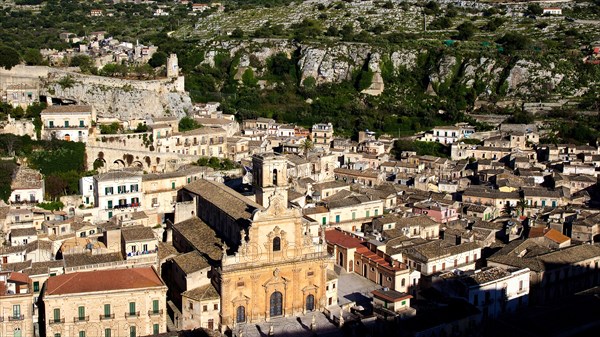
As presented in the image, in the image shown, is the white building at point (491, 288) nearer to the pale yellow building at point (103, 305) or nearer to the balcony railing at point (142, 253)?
the pale yellow building at point (103, 305)

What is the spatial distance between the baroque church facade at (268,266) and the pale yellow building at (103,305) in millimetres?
3084

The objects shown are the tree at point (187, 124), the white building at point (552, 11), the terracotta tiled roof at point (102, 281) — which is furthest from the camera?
the white building at point (552, 11)

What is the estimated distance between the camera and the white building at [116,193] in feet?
157

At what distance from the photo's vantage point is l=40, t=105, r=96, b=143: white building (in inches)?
2172

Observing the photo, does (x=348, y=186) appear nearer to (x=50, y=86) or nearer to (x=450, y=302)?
(x=450, y=302)

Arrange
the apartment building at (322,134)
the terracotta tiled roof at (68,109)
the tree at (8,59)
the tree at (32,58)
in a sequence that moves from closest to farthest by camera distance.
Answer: the terracotta tiled roof at (68,109) → the tree at (8,59) → the tree at (32,58) → the apartment building at (322,134)

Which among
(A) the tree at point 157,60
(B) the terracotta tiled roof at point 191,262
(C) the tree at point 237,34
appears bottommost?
(B) the terracotta tiled roof at point 191,262

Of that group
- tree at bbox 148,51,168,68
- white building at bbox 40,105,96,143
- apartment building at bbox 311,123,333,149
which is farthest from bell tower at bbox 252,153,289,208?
tree at bbox 148,51,168,68

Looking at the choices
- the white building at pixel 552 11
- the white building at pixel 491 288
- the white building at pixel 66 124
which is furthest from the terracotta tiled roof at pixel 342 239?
the white building at pixel 552 11

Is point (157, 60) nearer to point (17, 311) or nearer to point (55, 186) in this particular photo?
point (55, 186)

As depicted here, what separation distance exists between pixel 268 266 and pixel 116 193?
15.2 meters

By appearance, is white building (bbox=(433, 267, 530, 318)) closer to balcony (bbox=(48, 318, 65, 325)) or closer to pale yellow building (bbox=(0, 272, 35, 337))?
balcony (bbox=(48, 318, 65, 325))

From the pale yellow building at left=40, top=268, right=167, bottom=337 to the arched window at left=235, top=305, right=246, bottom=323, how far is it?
128 inches

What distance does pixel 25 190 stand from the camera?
47.8m
